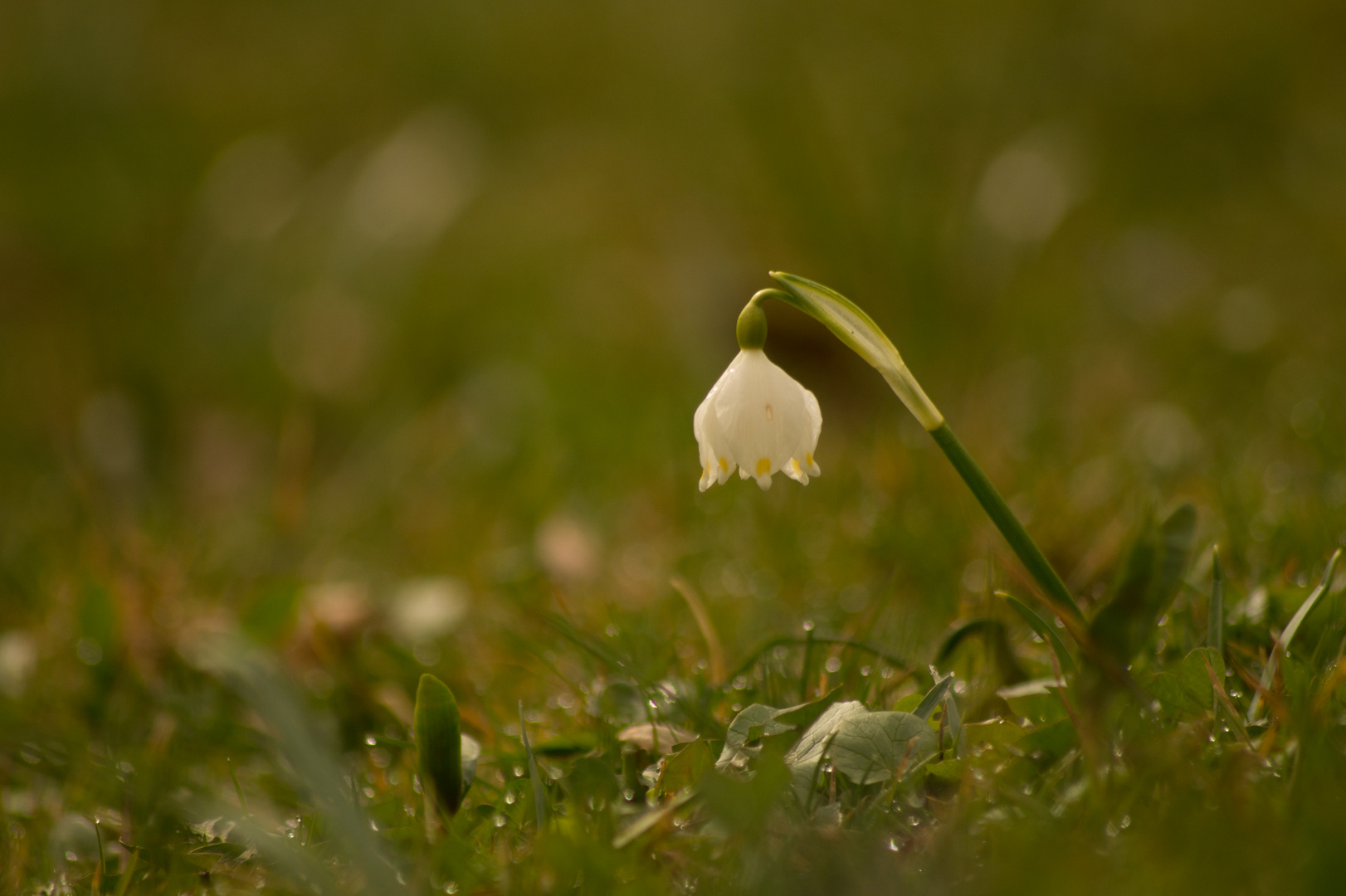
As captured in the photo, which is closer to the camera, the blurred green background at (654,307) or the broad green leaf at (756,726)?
the broad green leaf at (756,726)

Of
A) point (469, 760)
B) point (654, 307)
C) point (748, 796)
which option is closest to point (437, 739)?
point (469, 760)

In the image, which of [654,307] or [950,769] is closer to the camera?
[950,769]

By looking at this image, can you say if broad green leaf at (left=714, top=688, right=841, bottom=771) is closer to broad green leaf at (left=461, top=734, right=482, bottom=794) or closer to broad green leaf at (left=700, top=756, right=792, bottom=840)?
broad green leaf at (left=700, top=756, right=792, bottom=840)

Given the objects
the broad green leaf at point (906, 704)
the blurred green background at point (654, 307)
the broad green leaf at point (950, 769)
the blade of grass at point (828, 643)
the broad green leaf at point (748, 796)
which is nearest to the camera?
the broad green leaf at point (748, 796)

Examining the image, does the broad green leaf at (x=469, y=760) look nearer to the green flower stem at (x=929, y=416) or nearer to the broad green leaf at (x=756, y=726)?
the broad green leaf at (x=756, y=726)

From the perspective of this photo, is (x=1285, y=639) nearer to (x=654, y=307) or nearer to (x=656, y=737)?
(x=656, y=737)

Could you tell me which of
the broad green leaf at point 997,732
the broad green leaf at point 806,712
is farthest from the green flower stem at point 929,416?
the broad green leaf at point 806,712
